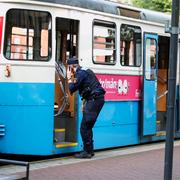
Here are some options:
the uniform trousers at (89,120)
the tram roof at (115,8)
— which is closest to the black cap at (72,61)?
the uniform trousers at (89,120)

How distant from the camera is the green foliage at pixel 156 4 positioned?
2373 cm

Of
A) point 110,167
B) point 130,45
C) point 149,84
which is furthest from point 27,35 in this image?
point 149,84

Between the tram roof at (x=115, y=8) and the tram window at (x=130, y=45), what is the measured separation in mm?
306

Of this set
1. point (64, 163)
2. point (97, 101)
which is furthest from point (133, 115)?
point (64, 163)

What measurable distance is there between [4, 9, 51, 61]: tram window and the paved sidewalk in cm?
191

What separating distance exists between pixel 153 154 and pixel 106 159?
121cm

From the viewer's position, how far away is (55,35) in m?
9.73

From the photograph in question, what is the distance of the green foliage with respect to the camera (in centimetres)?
2373

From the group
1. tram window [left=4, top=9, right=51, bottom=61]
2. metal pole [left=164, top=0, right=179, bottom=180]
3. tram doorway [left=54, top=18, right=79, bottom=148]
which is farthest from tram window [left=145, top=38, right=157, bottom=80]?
metal pole [left=164, top=0, right=179, bottom=180]

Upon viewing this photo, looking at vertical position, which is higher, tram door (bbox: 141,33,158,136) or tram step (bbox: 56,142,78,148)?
tram door (bbox: 141,33,158,136)

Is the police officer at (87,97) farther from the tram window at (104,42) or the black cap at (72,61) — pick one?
the tram window at (104,42)

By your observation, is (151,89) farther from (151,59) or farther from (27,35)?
(27,35)

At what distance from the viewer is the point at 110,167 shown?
905cm

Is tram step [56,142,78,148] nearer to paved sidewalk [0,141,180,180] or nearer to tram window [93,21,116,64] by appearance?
paved sidewalk [0,141,180,180]
